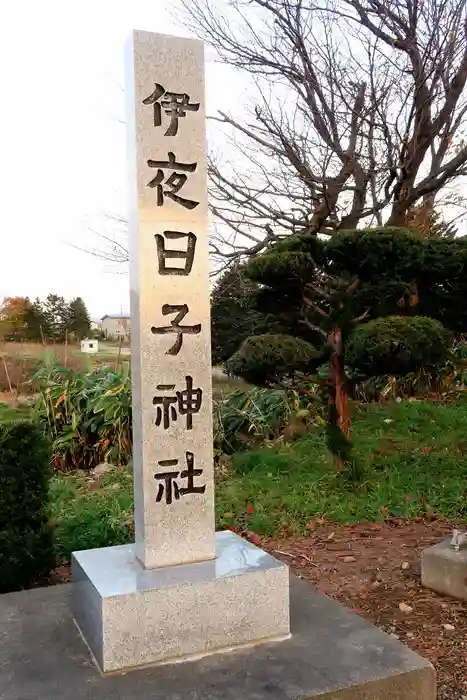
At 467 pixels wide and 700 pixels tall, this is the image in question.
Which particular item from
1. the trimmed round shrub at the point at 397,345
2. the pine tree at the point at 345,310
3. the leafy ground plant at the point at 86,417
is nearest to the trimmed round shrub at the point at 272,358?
the pine tree at the point at 345,310

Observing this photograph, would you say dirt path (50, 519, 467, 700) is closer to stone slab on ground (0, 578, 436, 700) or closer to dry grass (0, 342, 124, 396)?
stone slab on ground (0, 578, 436, 700)

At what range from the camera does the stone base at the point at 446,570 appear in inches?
125

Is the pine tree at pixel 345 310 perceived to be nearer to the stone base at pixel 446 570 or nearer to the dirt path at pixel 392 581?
the dirt path at pixel 392 581

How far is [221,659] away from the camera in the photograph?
88.1 inches

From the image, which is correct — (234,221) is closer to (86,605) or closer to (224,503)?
(224,503)

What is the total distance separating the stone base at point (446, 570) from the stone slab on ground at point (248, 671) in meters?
0.91

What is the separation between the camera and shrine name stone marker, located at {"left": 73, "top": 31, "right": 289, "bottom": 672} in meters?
2.35

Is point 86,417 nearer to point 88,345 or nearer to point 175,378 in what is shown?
point 88,345

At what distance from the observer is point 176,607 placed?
224 cm

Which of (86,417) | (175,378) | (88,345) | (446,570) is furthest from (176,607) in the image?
(88,345)

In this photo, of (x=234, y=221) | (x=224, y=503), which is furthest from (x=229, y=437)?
(x=234, y=221)

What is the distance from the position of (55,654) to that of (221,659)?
1.92ft

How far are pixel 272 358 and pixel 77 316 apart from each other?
9.90 ft

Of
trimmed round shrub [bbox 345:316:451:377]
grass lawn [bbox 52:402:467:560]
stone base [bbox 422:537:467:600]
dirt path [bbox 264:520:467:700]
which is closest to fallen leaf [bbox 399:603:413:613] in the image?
dirt path [bbox 264:520:467:700]
